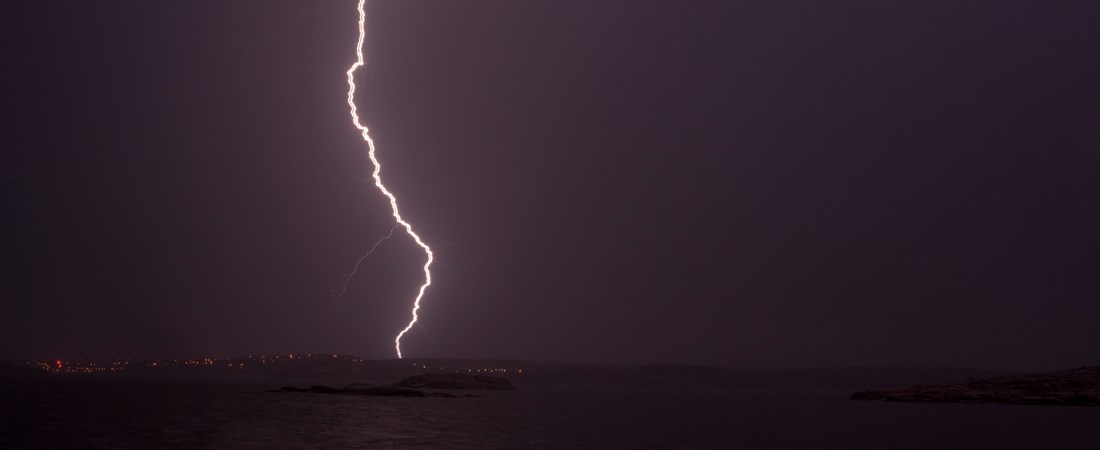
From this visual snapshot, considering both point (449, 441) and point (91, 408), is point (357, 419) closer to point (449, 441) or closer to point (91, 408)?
point (449, 441)

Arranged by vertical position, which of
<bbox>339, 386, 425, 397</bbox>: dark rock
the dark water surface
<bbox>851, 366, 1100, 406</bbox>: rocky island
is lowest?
the dark water surface

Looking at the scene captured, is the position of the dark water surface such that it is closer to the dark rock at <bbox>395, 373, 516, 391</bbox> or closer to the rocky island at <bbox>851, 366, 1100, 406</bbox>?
Result: the rocky island at <bbox>851, 366, 1100, 406</bbox>

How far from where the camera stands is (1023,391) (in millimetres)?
86062

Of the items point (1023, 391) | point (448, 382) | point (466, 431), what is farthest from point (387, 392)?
point (1023, 391)

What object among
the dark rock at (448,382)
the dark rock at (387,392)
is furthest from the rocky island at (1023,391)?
the dark rock at (448,382)

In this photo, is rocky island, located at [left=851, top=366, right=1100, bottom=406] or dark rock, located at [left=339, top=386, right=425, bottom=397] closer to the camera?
dark rock, located at [left=339, top=386, right=425, bottom=397]

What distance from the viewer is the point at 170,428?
3394 centimetres

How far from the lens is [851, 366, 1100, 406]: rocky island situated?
8275 centimetres

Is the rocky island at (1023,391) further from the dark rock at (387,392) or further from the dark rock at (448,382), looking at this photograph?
the dark rock at (448,382)

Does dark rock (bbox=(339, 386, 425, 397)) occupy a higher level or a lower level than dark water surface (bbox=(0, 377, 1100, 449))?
higher

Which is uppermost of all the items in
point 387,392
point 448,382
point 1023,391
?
point 448,382

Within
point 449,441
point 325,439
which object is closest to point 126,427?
point 325,439

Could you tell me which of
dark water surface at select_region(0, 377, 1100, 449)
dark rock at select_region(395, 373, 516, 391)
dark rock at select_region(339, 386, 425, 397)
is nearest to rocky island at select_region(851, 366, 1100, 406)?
dark water surface at select_region(0, 377, 1100, 449)

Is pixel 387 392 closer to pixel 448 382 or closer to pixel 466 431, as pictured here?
pixel 448 382
